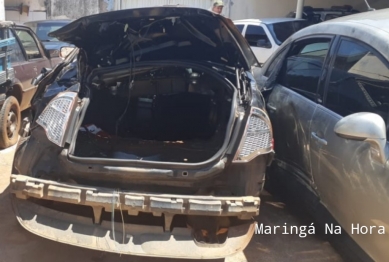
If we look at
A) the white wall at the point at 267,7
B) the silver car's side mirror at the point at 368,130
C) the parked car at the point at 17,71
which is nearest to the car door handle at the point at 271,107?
the silver car's side mirror at the point at 368,130

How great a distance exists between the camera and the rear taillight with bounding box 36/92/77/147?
291cm

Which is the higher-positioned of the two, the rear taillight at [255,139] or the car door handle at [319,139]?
the rear taillight at [255,139]

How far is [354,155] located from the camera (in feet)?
9.02

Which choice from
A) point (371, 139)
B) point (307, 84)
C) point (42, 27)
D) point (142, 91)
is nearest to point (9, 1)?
point (42, 27)

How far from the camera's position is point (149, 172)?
2801 millimetres

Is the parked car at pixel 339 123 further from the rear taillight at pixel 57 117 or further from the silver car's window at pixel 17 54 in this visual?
the silver car's window at pixel 17 54

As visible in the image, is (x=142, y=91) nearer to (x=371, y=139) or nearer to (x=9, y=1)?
(x=371, y=139)

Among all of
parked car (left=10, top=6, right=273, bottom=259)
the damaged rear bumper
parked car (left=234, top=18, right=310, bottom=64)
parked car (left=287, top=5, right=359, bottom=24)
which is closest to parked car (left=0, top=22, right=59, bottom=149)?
parked car (left=10, top=6, right=273, bottom=259)

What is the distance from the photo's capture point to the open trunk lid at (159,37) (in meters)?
3.51

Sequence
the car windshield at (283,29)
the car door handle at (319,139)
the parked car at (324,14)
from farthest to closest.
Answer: the parked car at (324,14) < the car windshield at (283,29) < the car door handle at (319,139)

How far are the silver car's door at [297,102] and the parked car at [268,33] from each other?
601 cm

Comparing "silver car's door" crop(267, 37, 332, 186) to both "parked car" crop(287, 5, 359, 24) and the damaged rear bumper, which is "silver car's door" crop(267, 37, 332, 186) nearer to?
the damaged rear bumper

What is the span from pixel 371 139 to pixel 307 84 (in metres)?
1.44

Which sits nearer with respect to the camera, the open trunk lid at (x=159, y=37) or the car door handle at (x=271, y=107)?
the open trunk lid at (x=159, y=37)
